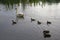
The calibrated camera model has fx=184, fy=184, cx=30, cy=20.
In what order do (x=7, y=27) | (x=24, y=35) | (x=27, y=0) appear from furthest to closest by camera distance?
(x=27, y=0) < (x=7, y=27) < (x=24, y=35)

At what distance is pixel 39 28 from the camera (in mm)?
25797

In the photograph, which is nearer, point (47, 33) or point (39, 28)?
point (47, 33)

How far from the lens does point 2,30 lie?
83.3 ft

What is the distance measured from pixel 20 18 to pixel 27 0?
835 inches

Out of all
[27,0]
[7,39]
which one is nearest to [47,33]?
[7,39]

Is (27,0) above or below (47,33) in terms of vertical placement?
above

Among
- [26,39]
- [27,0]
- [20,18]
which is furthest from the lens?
[27,0]

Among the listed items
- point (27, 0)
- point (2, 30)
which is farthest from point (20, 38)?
point (27, 0)

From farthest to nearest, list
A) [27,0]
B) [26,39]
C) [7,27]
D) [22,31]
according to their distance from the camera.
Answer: [27,0]
[7,27]
[22,31]
[26,39]

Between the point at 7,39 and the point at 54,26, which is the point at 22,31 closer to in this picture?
the point at 7,39

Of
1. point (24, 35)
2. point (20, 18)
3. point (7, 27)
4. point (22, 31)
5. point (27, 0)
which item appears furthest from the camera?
point (27, 0)

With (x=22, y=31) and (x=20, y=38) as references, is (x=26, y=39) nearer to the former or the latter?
(x=20, y=38)

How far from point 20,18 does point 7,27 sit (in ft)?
24.8

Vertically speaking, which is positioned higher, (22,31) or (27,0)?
(27,0)
